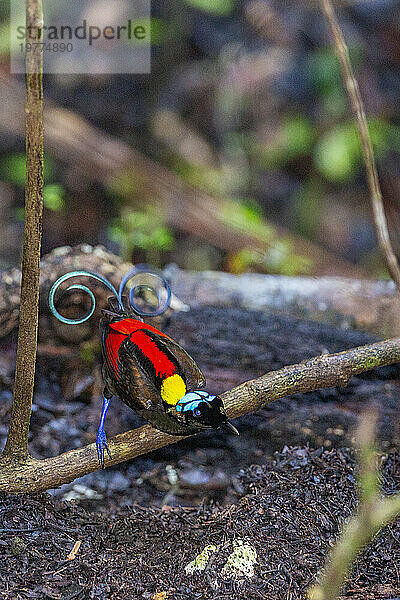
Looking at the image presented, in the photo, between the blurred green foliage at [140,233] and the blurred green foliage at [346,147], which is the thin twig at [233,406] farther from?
the blurred green foliage at [346,147]

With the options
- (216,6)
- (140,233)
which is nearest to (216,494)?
(140,233)

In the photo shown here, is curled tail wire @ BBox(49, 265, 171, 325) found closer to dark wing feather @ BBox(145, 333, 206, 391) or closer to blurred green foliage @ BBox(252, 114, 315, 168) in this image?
dark wing feather @ BBox(145, 333, 206, 391)

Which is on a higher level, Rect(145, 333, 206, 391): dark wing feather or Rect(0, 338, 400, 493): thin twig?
Rect(145, 333, 206, 391): dark wing feather

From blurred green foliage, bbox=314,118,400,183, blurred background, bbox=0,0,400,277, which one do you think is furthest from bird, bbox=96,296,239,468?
blurred green foliage, bbox=314,118,400,183

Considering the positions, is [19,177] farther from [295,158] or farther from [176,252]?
[295,158]

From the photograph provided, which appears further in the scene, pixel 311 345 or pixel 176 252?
pixel 176 252

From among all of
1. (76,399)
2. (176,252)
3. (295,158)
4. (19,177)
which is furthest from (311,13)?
(76,399)

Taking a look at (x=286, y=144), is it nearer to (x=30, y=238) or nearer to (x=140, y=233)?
(x=140, y=233)
